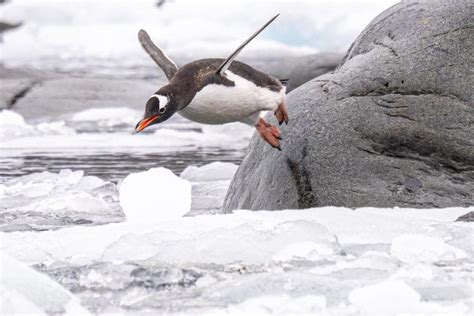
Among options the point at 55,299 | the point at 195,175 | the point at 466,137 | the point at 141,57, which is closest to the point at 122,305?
the point at 55,299

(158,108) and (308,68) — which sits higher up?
(158,108)

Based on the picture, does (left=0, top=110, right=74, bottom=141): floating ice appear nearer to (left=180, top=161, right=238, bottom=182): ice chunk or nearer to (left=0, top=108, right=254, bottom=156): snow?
(left=0, top=108, right=254, bottom=156): snow

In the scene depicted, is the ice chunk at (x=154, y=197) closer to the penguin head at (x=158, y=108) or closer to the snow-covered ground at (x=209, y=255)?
the snow-covered ground at (x=209, y=255)

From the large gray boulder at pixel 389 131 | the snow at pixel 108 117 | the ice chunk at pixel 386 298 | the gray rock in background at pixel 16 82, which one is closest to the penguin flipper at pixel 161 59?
the large gray boulder at pixel 389 131

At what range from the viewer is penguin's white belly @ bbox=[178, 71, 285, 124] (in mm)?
5258

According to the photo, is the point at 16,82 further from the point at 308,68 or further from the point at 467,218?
the point at 467,218

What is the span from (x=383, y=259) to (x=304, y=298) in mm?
773

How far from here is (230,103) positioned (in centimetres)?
537

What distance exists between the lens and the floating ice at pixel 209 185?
8.02 metres

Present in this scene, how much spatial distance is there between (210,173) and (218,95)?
4.44 meters

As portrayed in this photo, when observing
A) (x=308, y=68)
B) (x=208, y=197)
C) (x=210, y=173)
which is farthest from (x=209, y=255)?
(x=308, y=68)

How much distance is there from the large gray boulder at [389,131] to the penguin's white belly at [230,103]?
647 mm

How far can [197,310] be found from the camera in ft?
11.8

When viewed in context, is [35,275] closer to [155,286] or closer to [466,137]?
[155,286]
